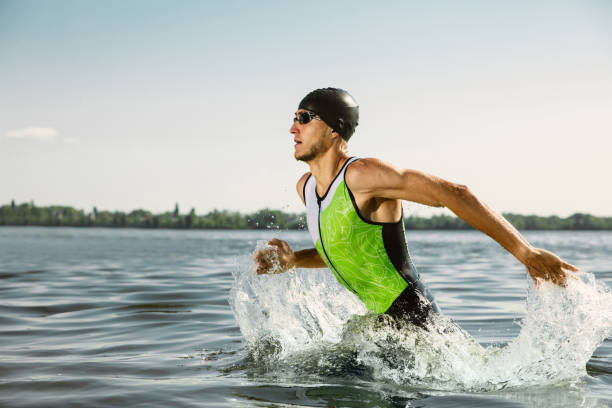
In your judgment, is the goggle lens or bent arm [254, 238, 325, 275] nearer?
the goggle lens

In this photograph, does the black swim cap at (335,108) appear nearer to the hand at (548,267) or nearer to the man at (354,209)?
the man at (354,209)

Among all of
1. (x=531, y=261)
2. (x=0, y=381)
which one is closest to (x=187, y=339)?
(x=0, y=381)

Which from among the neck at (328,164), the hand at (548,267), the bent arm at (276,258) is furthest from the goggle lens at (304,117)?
the hand at (548,267)

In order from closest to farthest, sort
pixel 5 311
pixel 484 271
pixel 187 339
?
1. pixel 187 339
2. pixel 5 311
3. pixel 484 271

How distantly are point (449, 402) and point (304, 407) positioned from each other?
0.94m

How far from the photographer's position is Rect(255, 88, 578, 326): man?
13.4ft

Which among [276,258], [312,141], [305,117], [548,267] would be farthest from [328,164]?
[548,267]

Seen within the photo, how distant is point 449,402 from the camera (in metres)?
3.82

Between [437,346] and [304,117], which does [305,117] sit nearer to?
[304,117]

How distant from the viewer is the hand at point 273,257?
486 centimetres

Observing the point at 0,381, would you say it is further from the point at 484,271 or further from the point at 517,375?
the point at 484,271

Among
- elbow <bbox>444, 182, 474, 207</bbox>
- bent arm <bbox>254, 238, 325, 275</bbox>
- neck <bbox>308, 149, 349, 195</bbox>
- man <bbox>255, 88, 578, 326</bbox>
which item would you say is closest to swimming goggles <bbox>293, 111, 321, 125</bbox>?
man <bbox>255, 88, 578, 326</bbox>

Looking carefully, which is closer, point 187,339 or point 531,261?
point 531,261

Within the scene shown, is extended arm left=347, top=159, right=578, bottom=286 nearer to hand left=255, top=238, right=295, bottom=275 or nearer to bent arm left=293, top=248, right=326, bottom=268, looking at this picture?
hand left=255, top=238, right=295, bottom=275
